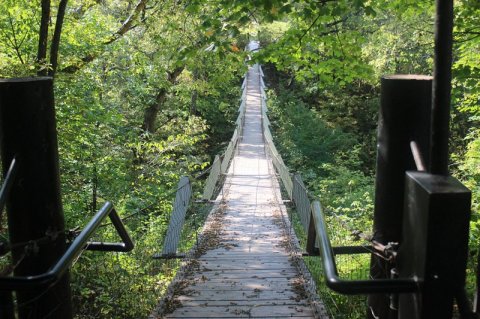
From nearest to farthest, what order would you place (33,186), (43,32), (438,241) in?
(438,241) → (33,186) → (43,32)

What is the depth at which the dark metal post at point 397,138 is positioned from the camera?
1598 mm

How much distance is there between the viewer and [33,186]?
63.1 inches

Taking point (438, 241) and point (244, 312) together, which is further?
point (244, 312)

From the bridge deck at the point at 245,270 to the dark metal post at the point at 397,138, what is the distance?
214cm

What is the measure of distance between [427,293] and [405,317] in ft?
0.63

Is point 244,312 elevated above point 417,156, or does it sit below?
below

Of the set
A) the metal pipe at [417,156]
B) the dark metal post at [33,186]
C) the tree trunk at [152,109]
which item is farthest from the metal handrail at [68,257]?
the tree trunk at [152,109]

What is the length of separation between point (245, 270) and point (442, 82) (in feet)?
12.5

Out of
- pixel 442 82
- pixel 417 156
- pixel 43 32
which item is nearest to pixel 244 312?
pixel 417 156

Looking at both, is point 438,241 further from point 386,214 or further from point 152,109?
point 152,109

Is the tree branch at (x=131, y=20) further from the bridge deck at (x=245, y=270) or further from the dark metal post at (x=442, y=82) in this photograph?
the dark metal post at (x=442, y=82)

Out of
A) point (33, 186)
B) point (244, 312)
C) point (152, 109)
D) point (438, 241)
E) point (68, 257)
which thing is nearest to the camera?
point (438, 241)

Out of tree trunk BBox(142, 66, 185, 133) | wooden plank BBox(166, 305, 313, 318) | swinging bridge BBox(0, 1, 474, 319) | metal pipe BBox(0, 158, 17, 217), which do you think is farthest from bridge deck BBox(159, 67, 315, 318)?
tree trunk BBox(142, 66, 185, 133)

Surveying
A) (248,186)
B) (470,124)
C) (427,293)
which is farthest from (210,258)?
(470,124)
